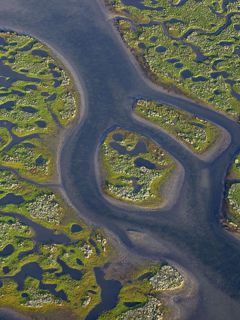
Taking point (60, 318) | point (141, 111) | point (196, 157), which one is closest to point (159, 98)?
point (141, 111)

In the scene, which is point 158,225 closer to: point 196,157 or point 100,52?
point 196,157

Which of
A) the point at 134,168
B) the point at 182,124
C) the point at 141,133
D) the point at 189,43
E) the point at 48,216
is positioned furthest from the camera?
the point at 189,43

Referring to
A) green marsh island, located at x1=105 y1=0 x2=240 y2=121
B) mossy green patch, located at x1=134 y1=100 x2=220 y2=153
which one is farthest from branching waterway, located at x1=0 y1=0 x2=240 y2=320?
green marsh island, located at x1=105 y1=0 x2=240 y2=121

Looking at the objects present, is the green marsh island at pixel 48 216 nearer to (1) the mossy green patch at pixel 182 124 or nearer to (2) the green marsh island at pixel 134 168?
(2) the green marsh island at pixel 134 168

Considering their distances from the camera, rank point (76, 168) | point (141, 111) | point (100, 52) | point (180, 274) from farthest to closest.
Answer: point (100, 52) < point (141, 111) < point (76, 168) < point (180, 274)

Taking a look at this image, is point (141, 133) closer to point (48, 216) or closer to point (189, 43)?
point (48, 216)

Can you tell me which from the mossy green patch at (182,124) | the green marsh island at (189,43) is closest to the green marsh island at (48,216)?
the mossy green patch at (182,124)

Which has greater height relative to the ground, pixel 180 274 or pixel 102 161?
pixel 102 161

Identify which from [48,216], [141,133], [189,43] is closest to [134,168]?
[141,133]

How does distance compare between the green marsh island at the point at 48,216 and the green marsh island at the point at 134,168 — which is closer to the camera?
the green marsh island at the point at 48,216
